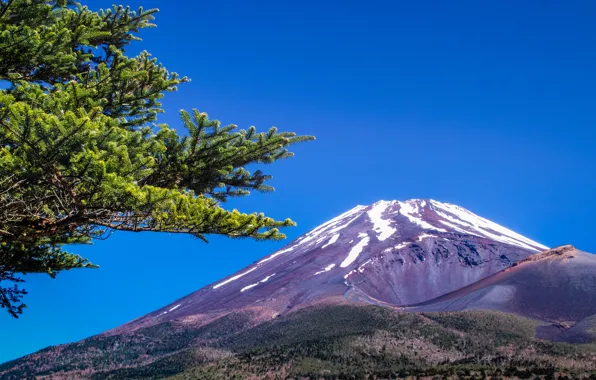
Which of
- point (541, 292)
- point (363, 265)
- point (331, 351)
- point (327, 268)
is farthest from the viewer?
point (327, 268)

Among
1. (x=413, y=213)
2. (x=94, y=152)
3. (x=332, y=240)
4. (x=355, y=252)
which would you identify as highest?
(x=413, y=213)

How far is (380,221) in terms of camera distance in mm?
147625

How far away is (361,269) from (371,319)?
3871cm

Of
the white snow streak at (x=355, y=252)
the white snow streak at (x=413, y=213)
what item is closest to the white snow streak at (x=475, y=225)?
the white snow streak at (x=413, y=213)

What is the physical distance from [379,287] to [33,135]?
99168 millimetres

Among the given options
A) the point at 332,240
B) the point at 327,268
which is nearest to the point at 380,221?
the point at 332,240

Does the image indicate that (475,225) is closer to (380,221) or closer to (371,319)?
(380,221)

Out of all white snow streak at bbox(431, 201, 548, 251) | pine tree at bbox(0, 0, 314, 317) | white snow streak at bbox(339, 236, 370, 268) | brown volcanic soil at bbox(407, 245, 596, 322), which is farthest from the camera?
white snow streak at bbox(431, 201, 548, 251)

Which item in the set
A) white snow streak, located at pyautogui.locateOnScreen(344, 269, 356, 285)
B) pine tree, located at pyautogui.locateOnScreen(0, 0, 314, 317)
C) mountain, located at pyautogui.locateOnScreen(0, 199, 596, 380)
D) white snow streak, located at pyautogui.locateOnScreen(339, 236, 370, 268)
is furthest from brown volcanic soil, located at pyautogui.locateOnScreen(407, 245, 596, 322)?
pine tree, located at pyautogui.locateOnScreen(0, 0, 314, 317)

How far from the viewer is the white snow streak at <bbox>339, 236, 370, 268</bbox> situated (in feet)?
355

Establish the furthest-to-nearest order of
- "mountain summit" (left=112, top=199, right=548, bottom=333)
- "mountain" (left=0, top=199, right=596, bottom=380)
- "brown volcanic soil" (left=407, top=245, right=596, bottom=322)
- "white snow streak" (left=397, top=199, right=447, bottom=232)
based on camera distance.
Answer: "white snow streak" (left=397, top=199, right=447, bottom=232), "mountain summit" (left=112, top=199, right=548, bottom=333), "brown volcanic soil" (left=407, top=245, right=596, bottom=322), "mountain" (left=0, top=199, right=596, bottom=380)

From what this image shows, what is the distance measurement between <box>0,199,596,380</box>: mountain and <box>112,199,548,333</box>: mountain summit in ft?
1.47

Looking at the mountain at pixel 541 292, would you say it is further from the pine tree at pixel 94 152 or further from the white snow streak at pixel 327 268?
the pine tree at pixel 94 152

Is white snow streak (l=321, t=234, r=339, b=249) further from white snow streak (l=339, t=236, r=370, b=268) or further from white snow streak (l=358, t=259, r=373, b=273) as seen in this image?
white snow streak (l=358, t=259, r=373, b=273)
